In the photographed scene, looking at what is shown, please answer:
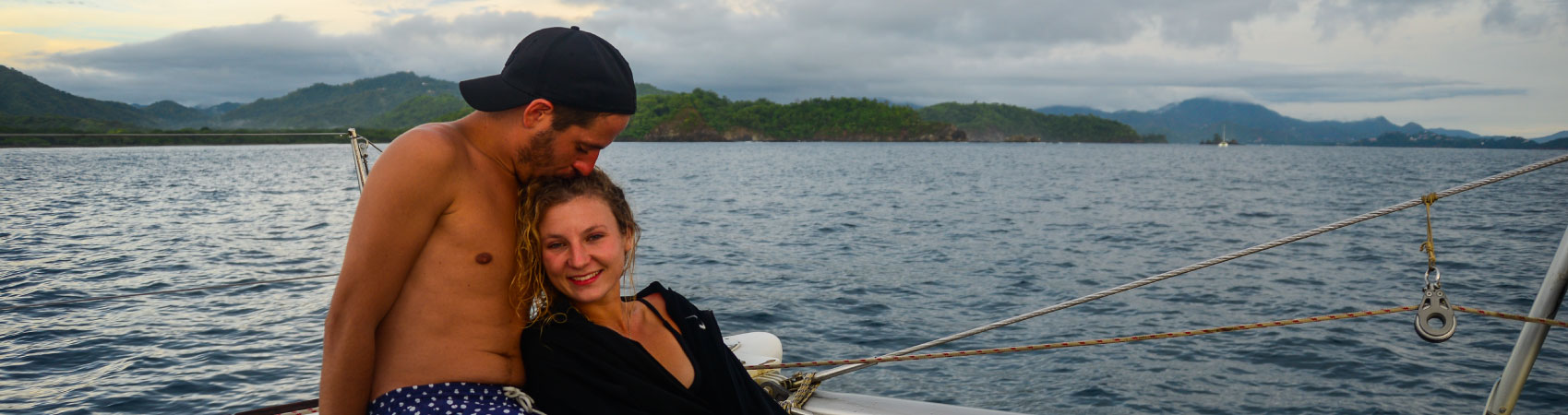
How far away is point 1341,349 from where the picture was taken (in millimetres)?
11008

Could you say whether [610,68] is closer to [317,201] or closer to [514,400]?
[514,400]

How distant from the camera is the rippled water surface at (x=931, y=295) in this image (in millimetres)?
9156

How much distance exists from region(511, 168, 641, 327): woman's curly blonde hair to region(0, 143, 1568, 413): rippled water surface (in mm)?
6850

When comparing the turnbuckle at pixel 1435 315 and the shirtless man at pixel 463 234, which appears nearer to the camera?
the shirtless man at pixel 463 234

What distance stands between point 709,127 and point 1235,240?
15988 cm

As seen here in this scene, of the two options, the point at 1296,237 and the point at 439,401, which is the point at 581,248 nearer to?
the point at 439,401

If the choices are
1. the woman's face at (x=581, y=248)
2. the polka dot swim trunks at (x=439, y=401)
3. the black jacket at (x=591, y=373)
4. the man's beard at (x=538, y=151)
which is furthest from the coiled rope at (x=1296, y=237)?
the man's beard at (x=538, y=151)

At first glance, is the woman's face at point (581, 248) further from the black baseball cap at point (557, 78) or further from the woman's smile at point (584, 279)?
the black baseball cap at point (557, 78)

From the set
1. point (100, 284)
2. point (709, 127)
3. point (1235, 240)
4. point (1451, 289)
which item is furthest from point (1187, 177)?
point (709, 127)

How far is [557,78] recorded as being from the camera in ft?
6.92

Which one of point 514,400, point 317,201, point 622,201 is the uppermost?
point 622,201

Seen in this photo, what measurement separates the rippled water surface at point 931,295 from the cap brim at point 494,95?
723 centimetres

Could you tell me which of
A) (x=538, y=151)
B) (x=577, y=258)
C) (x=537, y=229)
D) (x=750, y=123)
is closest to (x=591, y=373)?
(x=577, y=258)

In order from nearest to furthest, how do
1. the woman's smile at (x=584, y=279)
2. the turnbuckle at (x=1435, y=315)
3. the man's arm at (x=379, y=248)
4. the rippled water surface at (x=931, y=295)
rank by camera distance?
the man's arm at (x=379, y=248) < the woman's smile at (x=584, y=279) < the turnbuckle at (x=1435, y=315) < the rippled water surface at (x=931, y=295)
